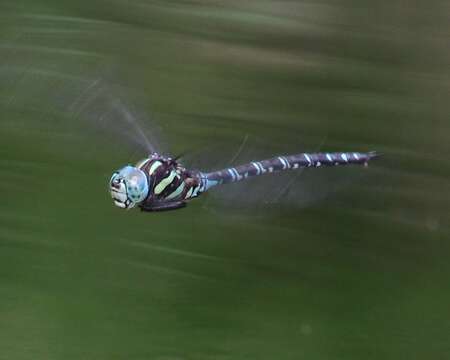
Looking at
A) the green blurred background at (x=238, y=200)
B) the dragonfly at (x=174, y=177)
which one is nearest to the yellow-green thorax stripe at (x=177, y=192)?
the dragonfly at (x=174, y=177)

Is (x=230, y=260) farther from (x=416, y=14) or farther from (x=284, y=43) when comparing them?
(x=416, y=14)

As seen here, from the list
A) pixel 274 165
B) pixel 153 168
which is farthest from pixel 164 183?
pixel 274 165

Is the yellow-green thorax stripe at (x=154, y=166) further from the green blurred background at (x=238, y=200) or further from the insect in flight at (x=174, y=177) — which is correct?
the green blurred background at (x=238, y=200)

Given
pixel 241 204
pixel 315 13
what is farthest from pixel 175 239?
pixel 315 13

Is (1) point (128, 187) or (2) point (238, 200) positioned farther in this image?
(2) point (238, 200)

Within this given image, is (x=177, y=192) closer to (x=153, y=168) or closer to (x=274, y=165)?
(x=153, y=168)

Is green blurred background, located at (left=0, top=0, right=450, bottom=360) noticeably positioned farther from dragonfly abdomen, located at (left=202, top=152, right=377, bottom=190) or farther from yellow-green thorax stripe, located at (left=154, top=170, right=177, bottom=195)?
yellow-green thorax stripe, located at (left=154, top=170, right=177, bottom=195)
